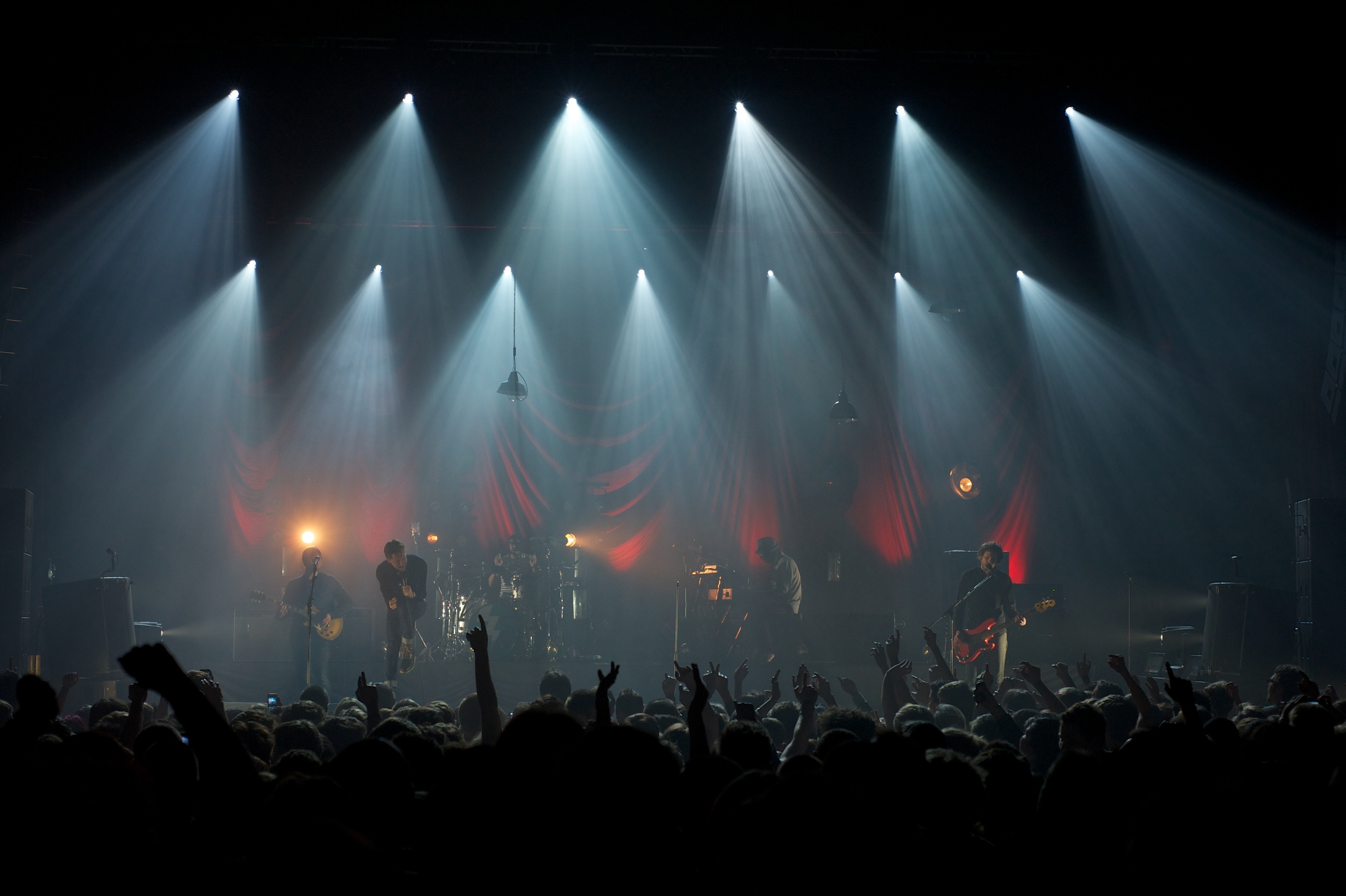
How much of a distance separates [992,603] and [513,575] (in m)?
6.80

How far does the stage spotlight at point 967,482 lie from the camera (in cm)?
1897

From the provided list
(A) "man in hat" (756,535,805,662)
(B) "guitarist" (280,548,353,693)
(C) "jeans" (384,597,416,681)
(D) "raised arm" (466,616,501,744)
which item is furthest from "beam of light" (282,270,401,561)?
(D) "raised arm" (466,616,501,744)

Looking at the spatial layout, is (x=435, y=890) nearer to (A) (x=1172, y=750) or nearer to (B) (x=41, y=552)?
(A) (x=1172, y=750)

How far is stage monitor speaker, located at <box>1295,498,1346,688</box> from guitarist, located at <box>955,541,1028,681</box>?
2998mm

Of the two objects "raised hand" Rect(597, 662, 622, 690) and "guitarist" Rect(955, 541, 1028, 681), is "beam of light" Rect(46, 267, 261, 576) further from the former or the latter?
"raised hand" Rect(597, 662, 622, 690)

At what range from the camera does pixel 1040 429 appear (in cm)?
1848

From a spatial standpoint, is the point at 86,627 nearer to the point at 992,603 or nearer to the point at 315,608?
the point at 315,608

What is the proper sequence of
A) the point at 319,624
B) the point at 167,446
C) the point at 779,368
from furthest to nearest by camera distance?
the point at 779,368, the point at 167,446, the point at 319,624

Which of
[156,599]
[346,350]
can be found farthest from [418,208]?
[156,599]

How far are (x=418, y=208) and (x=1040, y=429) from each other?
1240 cm

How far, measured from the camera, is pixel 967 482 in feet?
62.3

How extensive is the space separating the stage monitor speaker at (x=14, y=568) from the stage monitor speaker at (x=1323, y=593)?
1406 cm

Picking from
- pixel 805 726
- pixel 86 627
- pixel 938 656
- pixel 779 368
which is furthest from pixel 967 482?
pixel 805 726

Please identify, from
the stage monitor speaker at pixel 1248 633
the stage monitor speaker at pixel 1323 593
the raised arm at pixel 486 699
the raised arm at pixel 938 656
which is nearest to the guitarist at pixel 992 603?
the stage monitor speaker at pixel 1248 633
